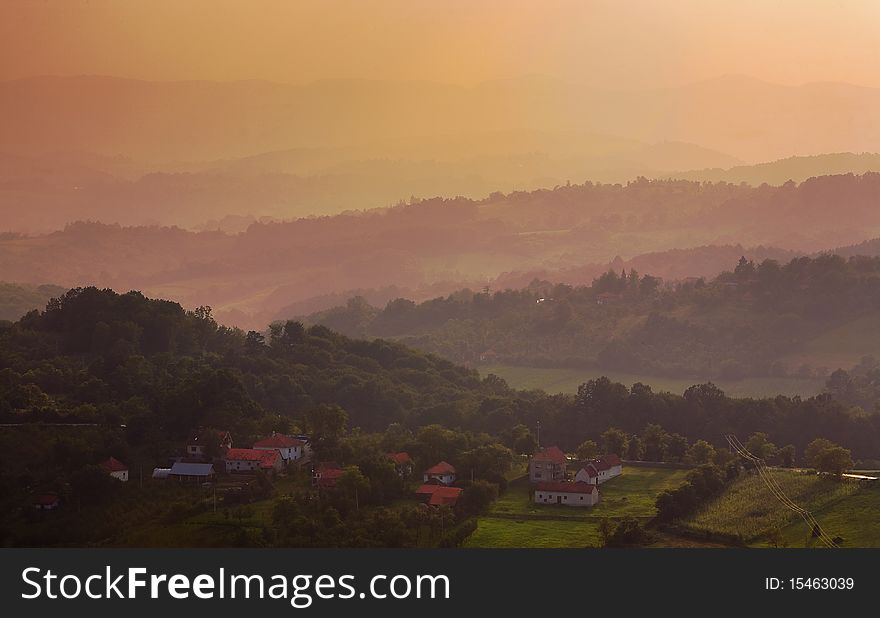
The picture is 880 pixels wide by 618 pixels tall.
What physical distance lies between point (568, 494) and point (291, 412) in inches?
378

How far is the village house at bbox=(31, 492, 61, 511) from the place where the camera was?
70.0 feet

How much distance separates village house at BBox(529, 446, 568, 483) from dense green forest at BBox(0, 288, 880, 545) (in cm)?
55

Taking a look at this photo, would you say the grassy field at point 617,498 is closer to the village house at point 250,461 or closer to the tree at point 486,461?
the tree at point 486,461

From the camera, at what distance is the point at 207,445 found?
24562mm

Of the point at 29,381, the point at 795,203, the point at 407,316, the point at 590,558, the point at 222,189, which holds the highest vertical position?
the point at 222,189

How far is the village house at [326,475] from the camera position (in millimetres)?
22844

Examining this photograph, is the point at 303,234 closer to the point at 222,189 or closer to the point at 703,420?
the point at 222,189

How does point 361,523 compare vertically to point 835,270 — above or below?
below

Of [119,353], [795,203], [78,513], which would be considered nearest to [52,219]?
[795,203]

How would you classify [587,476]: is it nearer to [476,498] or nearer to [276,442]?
[476,498]

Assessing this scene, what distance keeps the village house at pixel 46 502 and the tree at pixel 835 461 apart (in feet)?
47.1

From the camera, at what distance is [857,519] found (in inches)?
840

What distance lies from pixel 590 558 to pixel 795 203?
4061 inches

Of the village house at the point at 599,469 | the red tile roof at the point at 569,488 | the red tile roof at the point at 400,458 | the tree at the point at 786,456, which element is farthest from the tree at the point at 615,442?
the red tile roof at the point at 400,458
